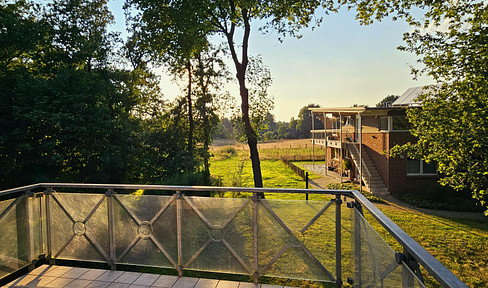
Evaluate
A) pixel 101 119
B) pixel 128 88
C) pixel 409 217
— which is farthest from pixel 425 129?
pixel 128 88

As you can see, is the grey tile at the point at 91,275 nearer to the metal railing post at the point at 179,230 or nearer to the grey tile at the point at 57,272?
the grey tile at the point at 57,272

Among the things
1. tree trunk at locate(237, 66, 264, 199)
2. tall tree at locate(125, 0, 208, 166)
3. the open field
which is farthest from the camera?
tree trunk at locate(237, 66, 264, 199)

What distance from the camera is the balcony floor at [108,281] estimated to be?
357cm

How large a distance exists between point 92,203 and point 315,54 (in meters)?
13.0

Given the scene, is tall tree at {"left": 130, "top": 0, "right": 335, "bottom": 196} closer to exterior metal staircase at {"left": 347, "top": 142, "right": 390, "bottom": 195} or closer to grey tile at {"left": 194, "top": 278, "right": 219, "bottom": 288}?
exterior metal staircase at {"left": 347, "top": 142, "right": 390, "bottom": 195}

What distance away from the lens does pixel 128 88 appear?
16.4m

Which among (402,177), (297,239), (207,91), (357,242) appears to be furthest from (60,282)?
(402,177)

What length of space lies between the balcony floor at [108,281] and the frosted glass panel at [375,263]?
132 centimetres

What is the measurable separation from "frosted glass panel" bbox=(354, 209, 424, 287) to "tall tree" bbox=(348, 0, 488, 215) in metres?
6.22

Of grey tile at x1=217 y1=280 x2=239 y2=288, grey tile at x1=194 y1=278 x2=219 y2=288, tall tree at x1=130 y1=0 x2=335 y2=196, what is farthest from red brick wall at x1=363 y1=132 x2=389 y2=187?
grey tile at x1=194 y1=278 x2=219 y2=288

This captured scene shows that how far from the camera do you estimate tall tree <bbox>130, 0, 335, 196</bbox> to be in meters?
12.6

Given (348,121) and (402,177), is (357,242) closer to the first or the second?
(402,177)

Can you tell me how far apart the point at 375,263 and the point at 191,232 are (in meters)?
2.48

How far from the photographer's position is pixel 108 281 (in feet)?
12.1
